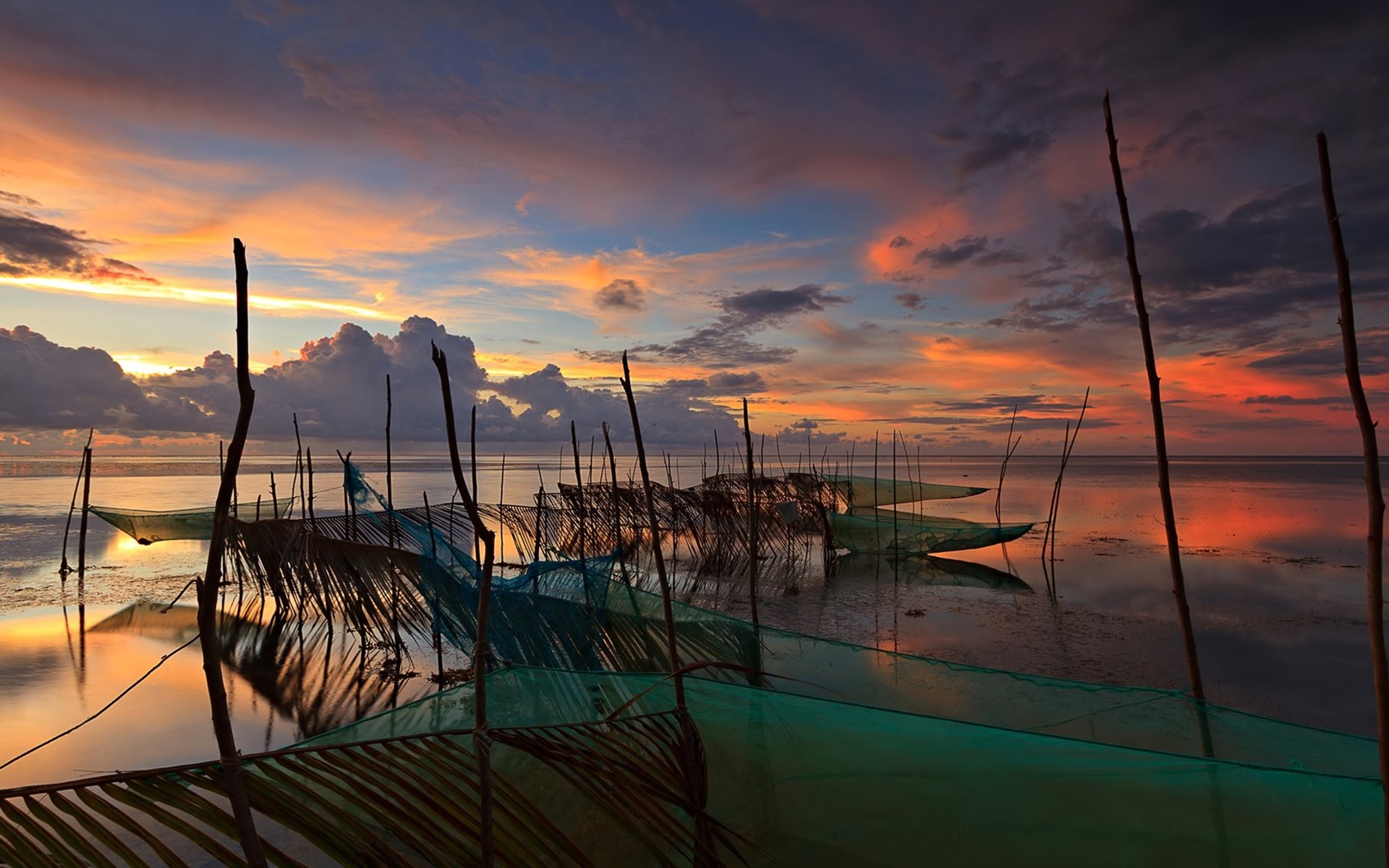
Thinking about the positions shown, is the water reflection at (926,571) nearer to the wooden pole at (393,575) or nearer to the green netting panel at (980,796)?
the wooden pole at (393,575)

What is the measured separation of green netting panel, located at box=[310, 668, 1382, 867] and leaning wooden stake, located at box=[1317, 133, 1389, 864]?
0.23m

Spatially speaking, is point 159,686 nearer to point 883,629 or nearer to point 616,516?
point 616,516

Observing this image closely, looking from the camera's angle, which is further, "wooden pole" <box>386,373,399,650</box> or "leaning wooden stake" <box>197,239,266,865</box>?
"wooden pole" <box>386,373,399,650</box>

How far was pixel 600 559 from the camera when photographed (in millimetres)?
6188

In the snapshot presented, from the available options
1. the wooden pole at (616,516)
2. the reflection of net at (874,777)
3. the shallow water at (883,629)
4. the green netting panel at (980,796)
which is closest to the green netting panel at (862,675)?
the reflection of net at (874,777)

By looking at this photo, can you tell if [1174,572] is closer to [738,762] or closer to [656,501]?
[738,762]

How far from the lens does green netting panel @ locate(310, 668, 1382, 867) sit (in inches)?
84.9

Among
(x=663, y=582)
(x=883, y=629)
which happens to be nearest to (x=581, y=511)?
(x=883, y=629)

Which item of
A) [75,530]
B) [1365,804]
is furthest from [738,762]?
[75,530]

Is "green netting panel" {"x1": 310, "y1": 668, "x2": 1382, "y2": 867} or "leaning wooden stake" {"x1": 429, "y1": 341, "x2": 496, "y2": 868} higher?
"leaning wooden stake" {"x1": 429, "y1": 341, "x2": 496, "y2": 868}

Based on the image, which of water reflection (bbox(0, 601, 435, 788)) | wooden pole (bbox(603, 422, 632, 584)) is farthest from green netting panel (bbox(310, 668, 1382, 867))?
wooden pole (bbox(603, 422, 632, 584))

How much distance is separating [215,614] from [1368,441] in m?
2.93

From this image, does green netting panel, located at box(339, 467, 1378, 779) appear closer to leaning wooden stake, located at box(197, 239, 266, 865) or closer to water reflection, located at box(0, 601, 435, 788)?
water reflection, located at box(0, 601, 435, 788)

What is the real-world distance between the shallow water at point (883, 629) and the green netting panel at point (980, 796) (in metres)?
2.55
